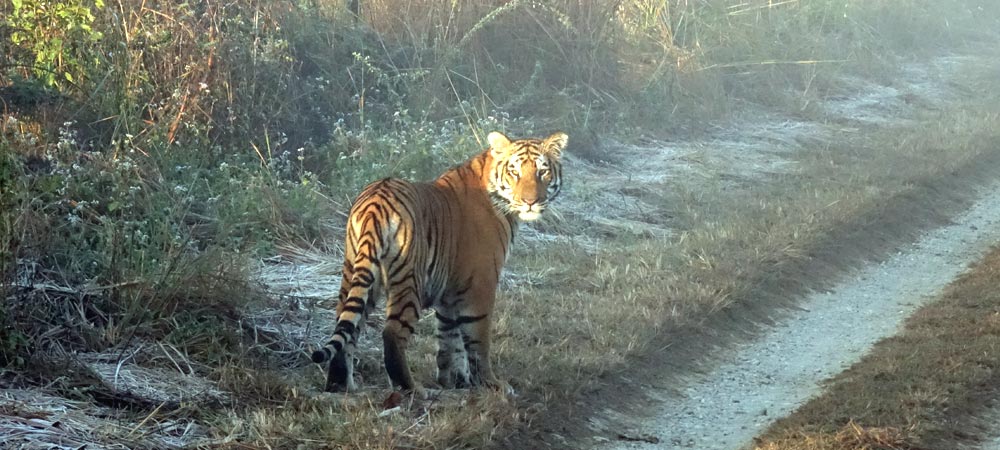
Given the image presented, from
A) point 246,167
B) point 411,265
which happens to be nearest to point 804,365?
point 411,265

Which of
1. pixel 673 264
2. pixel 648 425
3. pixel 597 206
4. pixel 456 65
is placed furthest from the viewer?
pixel 456 65

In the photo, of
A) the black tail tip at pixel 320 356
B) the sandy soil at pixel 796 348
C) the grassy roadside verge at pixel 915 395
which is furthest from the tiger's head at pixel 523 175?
the grassy roadside verge at pixel 915 395

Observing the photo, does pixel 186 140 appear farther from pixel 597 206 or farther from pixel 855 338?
pixel 855 338

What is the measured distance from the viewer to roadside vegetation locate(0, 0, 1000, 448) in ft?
18.8

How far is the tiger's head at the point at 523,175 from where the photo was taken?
6410 millimetres

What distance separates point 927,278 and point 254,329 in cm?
526

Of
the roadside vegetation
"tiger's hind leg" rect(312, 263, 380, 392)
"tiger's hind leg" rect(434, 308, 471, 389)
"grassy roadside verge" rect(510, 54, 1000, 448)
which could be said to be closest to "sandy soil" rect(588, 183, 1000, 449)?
"grassy roadside verge" rect(510, 54, 1000, 448)

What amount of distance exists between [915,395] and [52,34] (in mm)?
6059

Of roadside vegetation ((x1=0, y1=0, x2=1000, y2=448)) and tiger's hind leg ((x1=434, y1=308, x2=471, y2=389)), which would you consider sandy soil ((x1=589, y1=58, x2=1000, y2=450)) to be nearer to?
roadside vegetation ((x1=0, y1=0, x2=1000, y2=448))

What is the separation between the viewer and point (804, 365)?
23.6 feet

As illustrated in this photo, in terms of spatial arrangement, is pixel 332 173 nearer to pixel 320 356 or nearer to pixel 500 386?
pixel 500 386

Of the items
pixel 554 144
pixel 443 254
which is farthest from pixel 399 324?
pixel 554 144

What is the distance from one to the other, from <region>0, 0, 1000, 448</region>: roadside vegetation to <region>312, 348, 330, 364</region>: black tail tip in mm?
248

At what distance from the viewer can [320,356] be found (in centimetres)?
539
